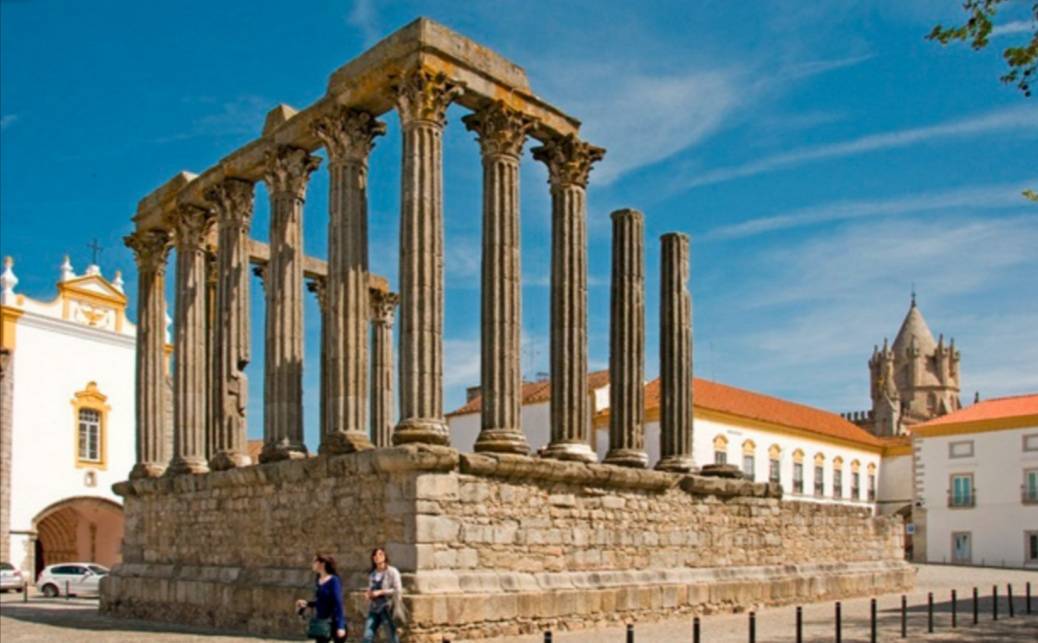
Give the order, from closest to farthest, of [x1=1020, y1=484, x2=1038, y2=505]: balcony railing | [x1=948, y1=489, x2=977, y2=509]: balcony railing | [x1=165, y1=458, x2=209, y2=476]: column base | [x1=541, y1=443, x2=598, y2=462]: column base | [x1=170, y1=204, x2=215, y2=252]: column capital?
[x1=541, y1=443, x2=598, y2=462]: column base, [x1=165, y1=458, x2=209, y2=476]: column base, [x1=170, y1=204, x2=215, y2=252]: column capital, [x1=1020, y1=484, x2=1038, y2=505]: balcony railing, [x1=948, y1=489, x2=977, y2=509]: balcony railing

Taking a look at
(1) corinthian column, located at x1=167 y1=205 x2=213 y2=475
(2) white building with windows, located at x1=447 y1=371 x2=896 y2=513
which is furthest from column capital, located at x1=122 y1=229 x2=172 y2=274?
(2) white building with windows, located at x1=447 y1=371 x2=896 y2=513

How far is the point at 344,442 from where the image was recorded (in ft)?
58.9

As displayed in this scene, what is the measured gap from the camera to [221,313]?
22.3 metres

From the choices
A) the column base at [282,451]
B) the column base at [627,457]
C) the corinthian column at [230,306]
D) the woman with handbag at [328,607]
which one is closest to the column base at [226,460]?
the corinthian column at [230,306]

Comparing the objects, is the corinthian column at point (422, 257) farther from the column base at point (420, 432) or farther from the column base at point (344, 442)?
the column base at point (344, 442)

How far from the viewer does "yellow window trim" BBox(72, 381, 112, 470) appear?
37.8 metres

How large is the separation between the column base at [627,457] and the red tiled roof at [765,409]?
886 inches

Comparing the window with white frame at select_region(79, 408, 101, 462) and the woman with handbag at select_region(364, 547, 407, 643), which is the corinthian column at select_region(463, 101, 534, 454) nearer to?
the woman with handbag at select_region(364, 547, 407, 643)

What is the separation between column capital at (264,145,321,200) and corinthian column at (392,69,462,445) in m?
3.37

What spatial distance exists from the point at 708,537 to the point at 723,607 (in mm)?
1228

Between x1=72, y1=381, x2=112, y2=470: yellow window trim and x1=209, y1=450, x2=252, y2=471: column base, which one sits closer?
x1=209, y1=450, x2=252, y2=471: column base

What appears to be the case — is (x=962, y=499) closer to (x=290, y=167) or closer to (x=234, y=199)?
(x=234, y=199)

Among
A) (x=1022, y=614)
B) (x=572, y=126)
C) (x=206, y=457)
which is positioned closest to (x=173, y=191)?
(x=206, y=457)

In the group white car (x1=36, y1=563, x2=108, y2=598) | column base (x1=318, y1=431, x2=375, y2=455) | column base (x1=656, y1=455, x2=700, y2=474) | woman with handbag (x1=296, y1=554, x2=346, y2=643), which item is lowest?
white car (x1=36, y1=563, x2=108, y2=598)
